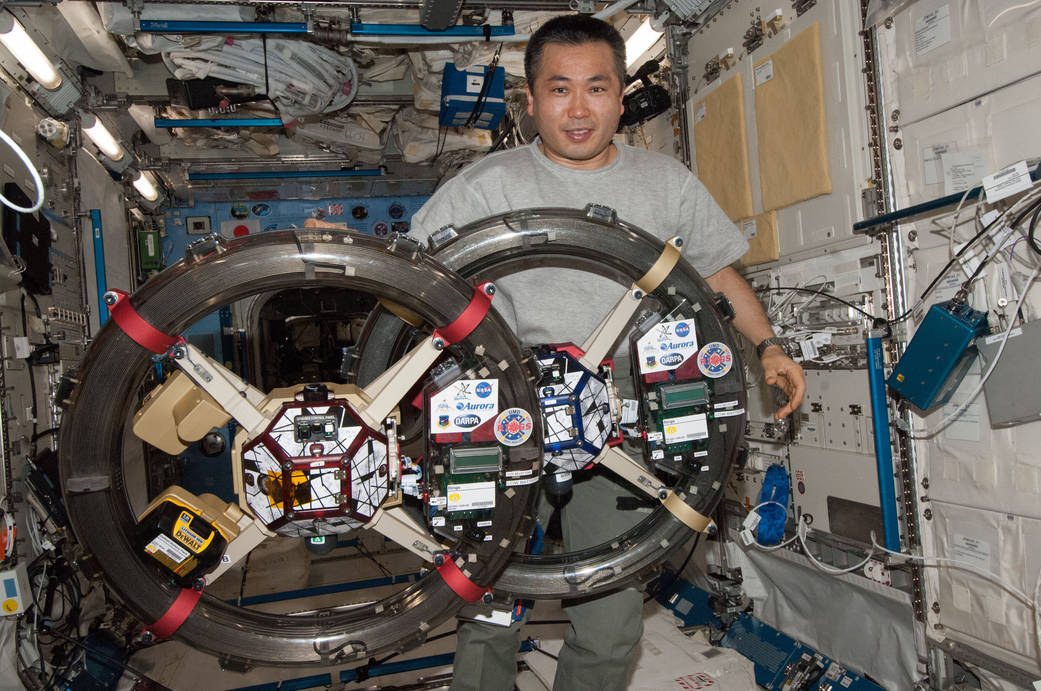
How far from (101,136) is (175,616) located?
4626 mm

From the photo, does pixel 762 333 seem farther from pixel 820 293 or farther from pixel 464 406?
pixel 820 293

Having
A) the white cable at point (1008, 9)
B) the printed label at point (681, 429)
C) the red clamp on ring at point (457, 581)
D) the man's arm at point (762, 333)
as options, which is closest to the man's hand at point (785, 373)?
the man's arm at point (762, 333)

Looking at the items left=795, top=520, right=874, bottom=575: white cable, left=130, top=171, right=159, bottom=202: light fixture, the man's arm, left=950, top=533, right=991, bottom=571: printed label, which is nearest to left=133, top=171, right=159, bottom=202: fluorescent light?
left=130, top=171, right=159, bottom=202: light fixture

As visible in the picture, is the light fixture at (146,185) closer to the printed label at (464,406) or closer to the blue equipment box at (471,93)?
the blue equipment box at (471,93)

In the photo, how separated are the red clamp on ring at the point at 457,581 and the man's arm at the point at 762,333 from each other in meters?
1.04

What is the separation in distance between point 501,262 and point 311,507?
851mm

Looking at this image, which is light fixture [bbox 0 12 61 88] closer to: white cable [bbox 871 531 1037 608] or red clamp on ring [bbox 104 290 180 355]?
red clamp on ring [bbox 104 290 180 355]

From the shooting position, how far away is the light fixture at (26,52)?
362 centimetres

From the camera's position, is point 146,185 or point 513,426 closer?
point 513,426

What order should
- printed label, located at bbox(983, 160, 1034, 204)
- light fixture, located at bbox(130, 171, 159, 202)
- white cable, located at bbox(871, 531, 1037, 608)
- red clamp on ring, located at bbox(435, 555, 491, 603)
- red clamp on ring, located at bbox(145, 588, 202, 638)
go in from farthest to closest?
1. light fixture, located at bbox(130, 171, 159, 202)
2. white cable, located at bbox(871, 531, 1037, 608)
3. printed label, located at bbox(983, 160, 1034, 204)
4. red clamp on ring, located at bbox(435, 555, 491, 603)
5. red clamp on ring, located at bbox(145, 588, 202, 638)

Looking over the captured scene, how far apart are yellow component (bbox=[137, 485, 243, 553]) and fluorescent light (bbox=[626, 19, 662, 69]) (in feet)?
12.2

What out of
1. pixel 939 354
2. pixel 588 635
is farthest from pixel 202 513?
pixel 939 354

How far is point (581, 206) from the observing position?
226 cm

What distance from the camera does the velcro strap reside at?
2.04 meters
